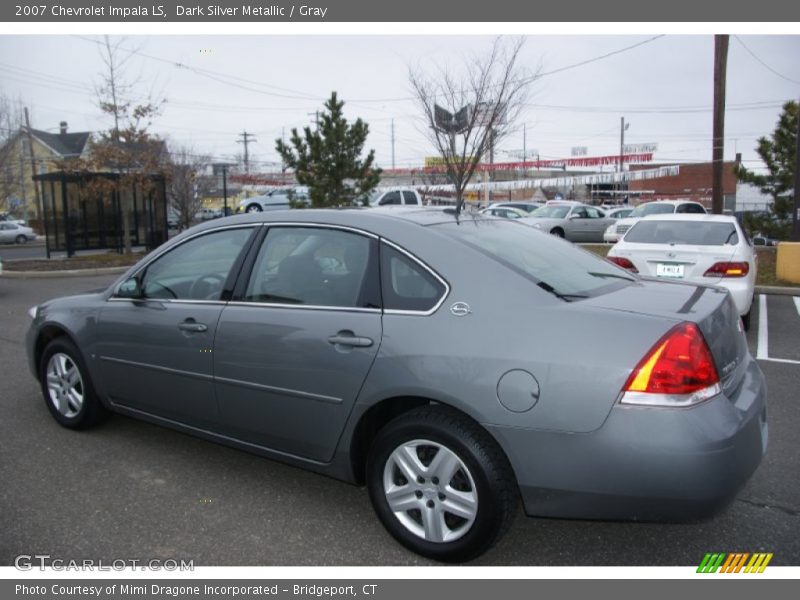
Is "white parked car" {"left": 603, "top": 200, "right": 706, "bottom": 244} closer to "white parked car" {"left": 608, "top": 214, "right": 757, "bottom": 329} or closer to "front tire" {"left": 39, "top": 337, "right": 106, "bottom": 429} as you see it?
"white parked car" {"left": 608, "top": 214, "right": 757, "bottom": 329}

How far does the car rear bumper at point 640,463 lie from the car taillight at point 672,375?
1.6 inches

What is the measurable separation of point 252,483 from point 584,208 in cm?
2120

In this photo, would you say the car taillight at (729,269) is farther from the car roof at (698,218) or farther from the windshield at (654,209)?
the windshield at (654,209)

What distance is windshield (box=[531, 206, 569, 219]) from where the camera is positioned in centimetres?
2258

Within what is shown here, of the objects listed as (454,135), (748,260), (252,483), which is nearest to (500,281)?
(252,483)

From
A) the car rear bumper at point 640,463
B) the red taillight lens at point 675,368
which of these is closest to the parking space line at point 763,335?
the car rear bumper at point 640,463

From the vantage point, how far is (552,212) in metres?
22.9

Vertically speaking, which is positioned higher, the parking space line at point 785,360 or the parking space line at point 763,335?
the parking space line at point 763,335

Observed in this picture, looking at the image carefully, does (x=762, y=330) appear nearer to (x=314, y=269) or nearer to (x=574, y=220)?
(x=314, y=269)

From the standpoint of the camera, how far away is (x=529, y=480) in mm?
2648

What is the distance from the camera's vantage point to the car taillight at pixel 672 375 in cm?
247

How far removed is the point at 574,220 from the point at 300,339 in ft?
67.9

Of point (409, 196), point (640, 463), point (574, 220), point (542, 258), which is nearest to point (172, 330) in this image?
point (542, 258)

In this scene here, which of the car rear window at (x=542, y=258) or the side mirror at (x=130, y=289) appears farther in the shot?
the side mirror at (x=130, y=289)
